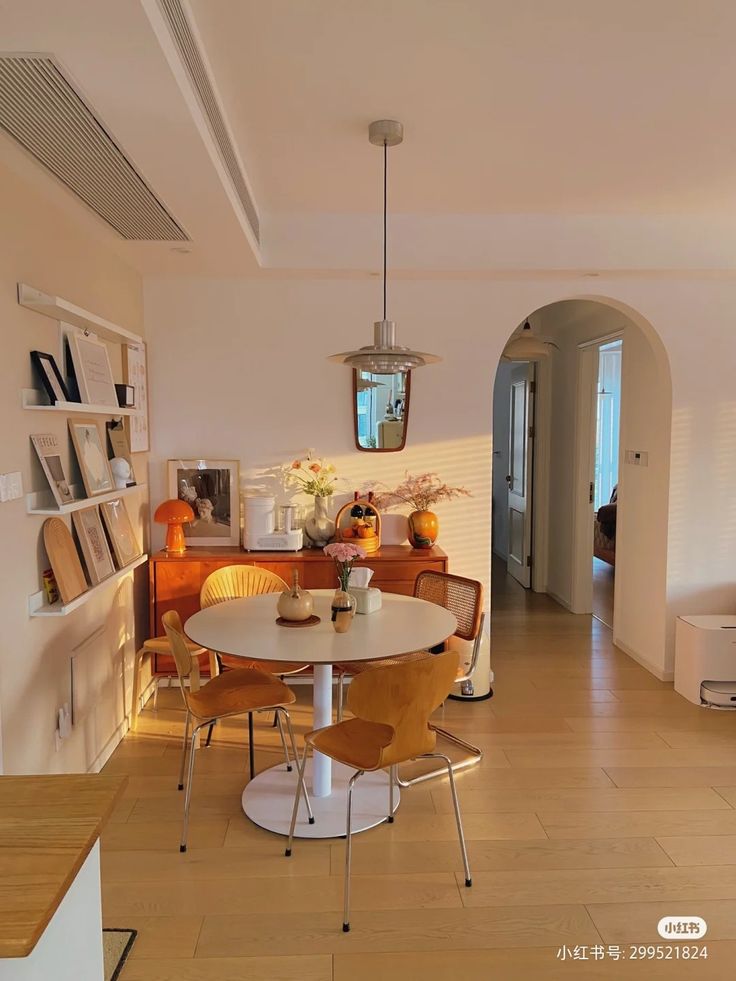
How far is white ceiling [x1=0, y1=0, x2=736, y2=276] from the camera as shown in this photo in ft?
6.50

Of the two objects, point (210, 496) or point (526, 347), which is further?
point (526, 347)

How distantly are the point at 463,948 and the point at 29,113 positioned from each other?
2.74m

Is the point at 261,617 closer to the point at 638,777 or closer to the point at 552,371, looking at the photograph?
the point at 638,777

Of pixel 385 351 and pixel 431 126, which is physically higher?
pixel 431 126

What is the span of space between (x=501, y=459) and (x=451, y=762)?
536cm

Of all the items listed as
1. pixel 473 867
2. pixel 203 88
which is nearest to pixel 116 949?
pixel 473 867

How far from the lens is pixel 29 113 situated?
2043mm

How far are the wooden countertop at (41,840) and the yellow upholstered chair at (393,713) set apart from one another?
3.87 feet

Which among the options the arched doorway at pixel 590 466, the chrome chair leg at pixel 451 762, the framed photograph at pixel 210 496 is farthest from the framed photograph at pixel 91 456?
the arched doorway at pixel 590 466

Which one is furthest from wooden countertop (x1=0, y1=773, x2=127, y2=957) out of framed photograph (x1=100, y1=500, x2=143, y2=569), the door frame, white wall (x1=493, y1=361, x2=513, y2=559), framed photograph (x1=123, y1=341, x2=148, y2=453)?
white wall (x1=493, y1=361, x2=513, y2=559)

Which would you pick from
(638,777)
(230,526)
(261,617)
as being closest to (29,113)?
(261,617)

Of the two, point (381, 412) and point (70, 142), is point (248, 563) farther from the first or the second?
point (70, 142)

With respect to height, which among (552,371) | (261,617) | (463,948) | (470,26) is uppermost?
(470,26)

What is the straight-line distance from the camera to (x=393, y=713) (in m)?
2.40
